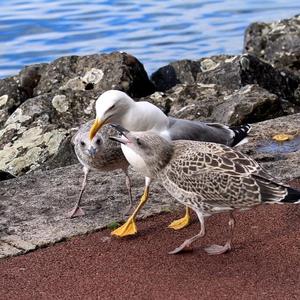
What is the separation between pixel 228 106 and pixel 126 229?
12.1ft

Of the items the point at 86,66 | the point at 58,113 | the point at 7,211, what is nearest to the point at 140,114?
the point at 7,211

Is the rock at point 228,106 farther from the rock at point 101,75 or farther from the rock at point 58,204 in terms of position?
the rock at point 58,204

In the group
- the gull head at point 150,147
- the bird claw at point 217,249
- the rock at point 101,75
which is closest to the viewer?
the bird claw at point 217,249

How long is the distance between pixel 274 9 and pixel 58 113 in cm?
1416

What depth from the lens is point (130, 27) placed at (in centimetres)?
2328

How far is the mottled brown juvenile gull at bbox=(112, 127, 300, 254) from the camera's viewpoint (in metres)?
6.43

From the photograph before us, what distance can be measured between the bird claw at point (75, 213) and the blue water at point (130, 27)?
11.7 meters

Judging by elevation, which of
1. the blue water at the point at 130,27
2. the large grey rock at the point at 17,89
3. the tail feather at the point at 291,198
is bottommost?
the blue water at the point at 130,27

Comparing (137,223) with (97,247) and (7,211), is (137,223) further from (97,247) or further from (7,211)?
(7,211)

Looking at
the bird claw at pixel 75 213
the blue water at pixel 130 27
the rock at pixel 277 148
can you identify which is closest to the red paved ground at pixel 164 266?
the bird claw at pixel 75 213

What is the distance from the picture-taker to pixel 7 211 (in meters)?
7.74

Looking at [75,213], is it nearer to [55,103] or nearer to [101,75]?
[55,103]

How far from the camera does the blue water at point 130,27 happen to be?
2080cm

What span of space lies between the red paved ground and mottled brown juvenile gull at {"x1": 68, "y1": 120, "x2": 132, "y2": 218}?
574mm
